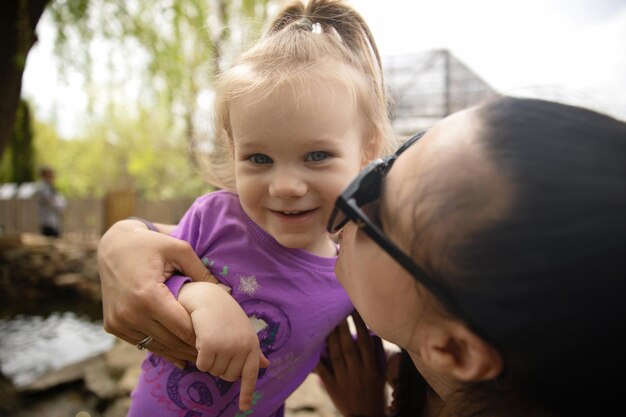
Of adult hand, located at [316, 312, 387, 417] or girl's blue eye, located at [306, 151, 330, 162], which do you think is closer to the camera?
girl's blue eye, located at [306, 151, 330, 162]

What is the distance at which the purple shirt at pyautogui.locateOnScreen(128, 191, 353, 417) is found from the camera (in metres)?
1.21

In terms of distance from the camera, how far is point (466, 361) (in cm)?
80

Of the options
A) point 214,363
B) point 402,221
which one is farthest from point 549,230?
point 214,363

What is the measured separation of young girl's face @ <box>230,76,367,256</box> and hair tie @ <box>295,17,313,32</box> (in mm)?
283

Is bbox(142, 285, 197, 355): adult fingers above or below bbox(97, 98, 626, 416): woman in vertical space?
below

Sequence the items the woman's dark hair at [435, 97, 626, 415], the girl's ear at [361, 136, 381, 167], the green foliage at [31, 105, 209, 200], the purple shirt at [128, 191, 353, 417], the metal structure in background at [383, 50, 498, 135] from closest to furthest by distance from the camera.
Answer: the woman's dark hair at [435, 97, 626, 415]
the purple shirt at [128, 191, 353, 417]
the girl's ear at [361, 136, 381, 167]
the metal structure in background at [383, 50, 498, 135]
the green foliage at [31, 105, 209, 200]

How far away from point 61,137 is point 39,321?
21.3 m

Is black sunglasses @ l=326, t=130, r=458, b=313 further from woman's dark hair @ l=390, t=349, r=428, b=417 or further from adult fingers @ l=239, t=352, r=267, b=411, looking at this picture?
woman's dark hair @ l=390, t=349, r=428, b=417

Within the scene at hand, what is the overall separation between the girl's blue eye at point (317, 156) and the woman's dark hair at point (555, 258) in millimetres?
470

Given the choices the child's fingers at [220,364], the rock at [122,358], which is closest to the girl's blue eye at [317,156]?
the child's fingers at [220,364]

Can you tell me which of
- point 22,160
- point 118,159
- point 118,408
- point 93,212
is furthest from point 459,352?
point 118,159

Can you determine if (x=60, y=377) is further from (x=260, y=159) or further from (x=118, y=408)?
(x=260, y=159)

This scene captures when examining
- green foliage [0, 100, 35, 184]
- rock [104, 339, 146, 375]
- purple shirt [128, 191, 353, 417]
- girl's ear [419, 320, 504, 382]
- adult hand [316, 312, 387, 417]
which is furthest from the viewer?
green foliage [0, 100, 35, 184]

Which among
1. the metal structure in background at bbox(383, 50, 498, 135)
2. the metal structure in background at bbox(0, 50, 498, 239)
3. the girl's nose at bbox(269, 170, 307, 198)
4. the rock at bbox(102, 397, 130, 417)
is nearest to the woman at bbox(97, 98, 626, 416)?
the girl's nose at bbox(269, 170, 307, 198)
